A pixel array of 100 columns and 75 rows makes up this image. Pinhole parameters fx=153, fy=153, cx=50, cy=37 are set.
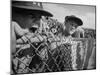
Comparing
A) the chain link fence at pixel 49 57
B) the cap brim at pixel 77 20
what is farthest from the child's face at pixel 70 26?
the chain link fence at pixel 49 57

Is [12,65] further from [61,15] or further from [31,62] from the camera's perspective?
[61,15]

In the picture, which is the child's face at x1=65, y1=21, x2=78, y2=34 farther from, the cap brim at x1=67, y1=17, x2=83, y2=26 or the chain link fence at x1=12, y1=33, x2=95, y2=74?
the chain link fence at x1=12, y1=33, x2=95, y2=74

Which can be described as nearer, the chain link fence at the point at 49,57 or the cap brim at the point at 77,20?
the chain link fence at the point at 49,57

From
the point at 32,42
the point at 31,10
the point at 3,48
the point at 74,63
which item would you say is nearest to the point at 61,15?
the point at 31,10

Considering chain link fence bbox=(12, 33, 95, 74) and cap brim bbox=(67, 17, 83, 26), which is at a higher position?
cap brim bbox=(67, 17, 83, 26)

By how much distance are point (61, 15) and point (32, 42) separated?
520 mm

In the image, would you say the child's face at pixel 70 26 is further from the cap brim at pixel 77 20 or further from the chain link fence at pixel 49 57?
the chain link fence at pixel 49 57

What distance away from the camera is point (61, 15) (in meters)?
2.02

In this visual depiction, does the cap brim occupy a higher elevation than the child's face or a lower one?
higher

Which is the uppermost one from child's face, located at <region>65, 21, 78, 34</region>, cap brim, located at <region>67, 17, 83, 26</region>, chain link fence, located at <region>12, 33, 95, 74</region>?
cap brim, located at <region>67, 17, 83, 26</region>

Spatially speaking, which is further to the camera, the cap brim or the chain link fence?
the cap brim

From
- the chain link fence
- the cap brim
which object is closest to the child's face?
the cap brim

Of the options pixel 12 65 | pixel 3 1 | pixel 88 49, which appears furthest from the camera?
Answer: pixel 88 49

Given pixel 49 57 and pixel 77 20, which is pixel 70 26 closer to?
pixel 77 20
